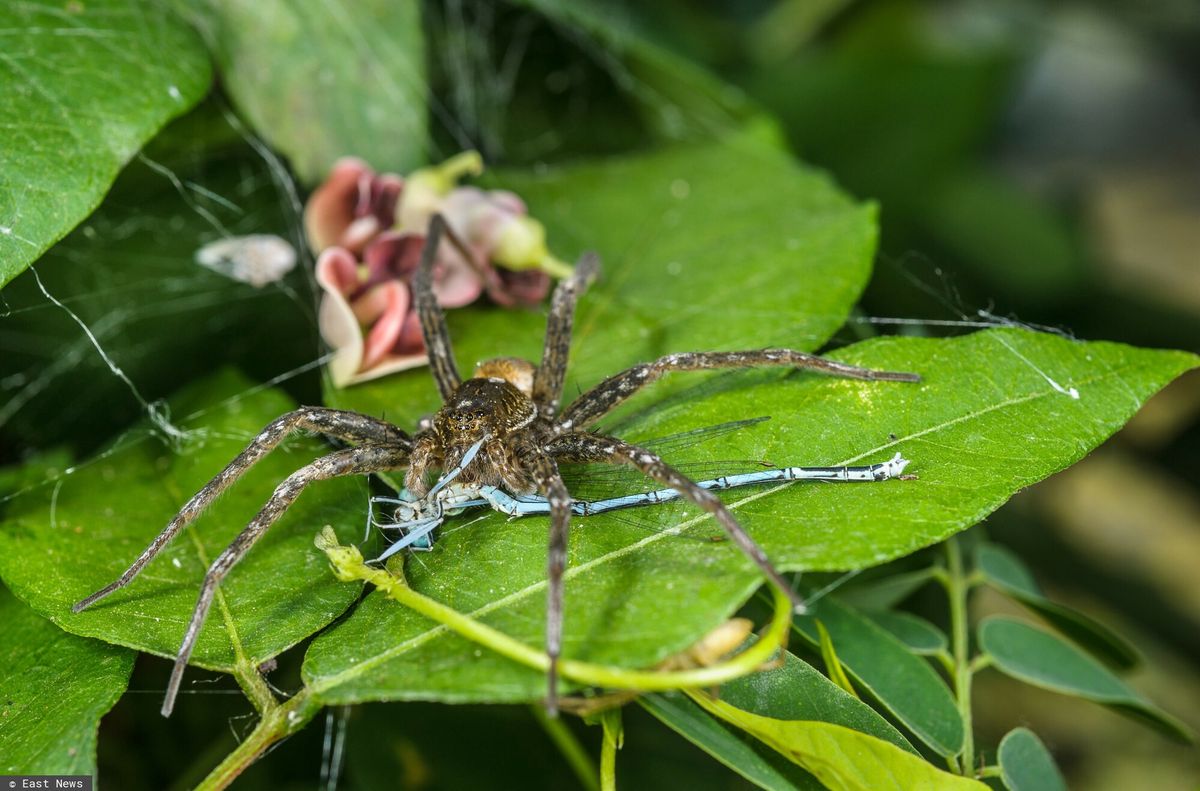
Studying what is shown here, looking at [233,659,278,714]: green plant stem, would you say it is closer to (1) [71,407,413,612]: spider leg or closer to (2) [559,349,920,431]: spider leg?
(1) [71,407,413,612]: spider leg

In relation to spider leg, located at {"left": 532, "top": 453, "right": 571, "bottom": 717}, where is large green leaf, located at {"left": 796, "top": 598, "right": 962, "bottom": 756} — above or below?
below

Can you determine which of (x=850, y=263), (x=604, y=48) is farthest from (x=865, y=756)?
(x=604, y=48)

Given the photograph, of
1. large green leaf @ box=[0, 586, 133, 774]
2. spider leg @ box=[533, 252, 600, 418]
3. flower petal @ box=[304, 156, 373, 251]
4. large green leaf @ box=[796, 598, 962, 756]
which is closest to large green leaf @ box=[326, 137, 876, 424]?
spider leg @ box=[533, 252, 600, 418]

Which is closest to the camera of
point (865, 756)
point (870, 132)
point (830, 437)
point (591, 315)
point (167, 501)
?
point (865, 756)

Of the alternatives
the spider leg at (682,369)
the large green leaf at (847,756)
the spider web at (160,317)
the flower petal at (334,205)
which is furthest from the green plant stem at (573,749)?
the flower petal at (334,205)

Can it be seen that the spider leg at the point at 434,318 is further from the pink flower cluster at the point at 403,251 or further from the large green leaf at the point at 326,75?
the large green leaf at the point at 326,75

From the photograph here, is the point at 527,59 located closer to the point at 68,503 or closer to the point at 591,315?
the point at 591,315
